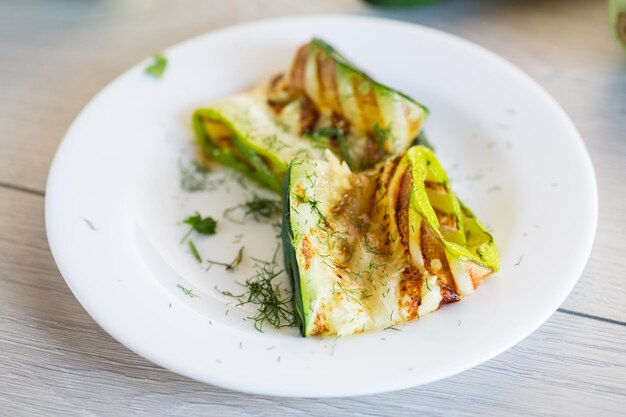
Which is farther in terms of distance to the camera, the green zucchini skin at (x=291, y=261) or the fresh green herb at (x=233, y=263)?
the fresh green herb at (x=233, y=263)

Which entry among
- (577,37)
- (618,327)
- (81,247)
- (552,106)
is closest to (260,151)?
(81,247)

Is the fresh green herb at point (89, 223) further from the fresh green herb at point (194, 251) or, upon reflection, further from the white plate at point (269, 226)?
the fresh green herb at point (194, 251)

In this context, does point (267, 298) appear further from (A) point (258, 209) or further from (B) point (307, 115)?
(B) point (307, 115)

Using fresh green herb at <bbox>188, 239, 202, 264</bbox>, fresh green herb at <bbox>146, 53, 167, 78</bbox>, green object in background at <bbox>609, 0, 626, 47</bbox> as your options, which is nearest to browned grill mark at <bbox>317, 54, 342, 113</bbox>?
fresh green herb at <bbox>146, 53, 167, 78</bbox>

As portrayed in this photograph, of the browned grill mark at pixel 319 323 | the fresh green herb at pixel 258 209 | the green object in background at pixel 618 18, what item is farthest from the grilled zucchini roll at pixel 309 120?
the green object in background at pixel 618 18

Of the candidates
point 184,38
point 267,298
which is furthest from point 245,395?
Result: point 184,38

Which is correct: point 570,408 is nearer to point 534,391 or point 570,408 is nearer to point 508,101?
point 534,391
